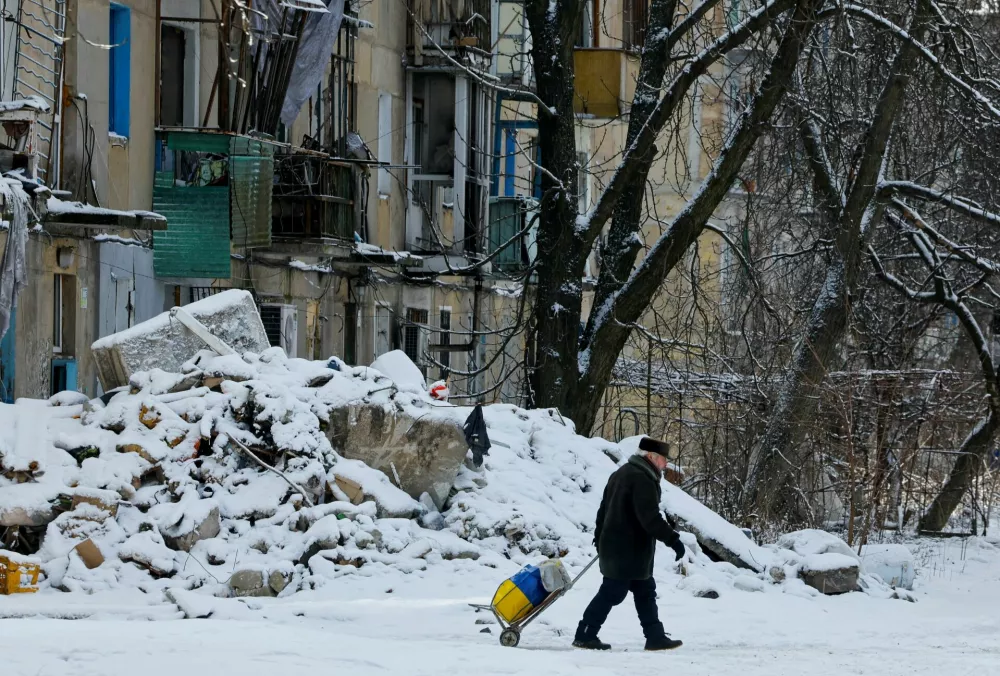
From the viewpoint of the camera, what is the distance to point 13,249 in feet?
59.7

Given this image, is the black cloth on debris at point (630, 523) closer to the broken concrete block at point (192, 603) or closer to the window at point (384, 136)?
the broken concrete block at point (192, 603)

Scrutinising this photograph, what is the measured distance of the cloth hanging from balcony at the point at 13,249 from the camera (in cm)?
1812

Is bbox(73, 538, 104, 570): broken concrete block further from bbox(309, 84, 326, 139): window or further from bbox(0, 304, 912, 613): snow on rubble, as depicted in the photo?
bbox(309, 84, 326, 139): window

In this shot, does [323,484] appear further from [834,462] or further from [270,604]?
[834,462]

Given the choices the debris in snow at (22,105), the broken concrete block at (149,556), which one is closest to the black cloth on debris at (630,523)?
the broken concrete block at (149,556)

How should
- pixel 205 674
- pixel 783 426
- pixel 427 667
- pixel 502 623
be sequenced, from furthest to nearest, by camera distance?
1. pixel 783 426
2. pixel 502 623
3. pixel 427 667
4. pixel 205 674

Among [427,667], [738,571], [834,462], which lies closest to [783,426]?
[834,462]

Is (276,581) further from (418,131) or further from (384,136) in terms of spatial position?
(418,131)

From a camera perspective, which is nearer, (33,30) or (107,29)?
(33,30)

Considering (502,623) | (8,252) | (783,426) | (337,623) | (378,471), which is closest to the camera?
(502,623)

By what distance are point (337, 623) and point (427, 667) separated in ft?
8.19

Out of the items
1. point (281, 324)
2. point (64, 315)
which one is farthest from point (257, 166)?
point (281, 324)

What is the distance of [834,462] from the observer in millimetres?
22078

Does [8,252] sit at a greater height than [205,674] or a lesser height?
greater
